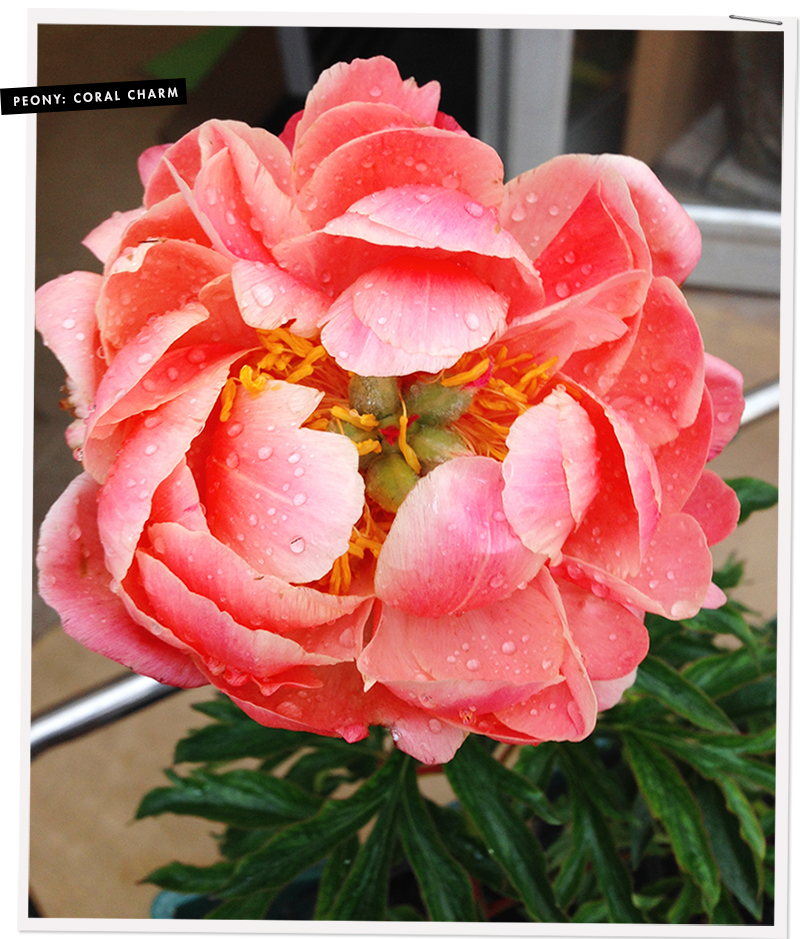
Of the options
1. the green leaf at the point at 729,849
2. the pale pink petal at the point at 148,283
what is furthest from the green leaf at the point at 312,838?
the pale pink petal at the point at 148,283

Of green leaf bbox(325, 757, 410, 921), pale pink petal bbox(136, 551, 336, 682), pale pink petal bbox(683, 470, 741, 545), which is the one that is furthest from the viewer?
green leaf bbox(325, 757, 410, 921)

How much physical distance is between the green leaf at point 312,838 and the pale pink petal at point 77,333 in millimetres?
317

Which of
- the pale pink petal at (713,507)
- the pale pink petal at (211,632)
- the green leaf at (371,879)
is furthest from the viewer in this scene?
the green leaf at (371,879)

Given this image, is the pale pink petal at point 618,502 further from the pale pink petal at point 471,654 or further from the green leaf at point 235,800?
the green leaf at point 235,800

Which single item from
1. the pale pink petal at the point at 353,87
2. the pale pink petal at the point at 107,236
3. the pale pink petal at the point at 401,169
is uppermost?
the pale pink petal at the point at 353,87

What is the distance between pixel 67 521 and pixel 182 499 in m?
0.07

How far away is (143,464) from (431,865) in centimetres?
34

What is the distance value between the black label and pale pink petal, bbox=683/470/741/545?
379mm

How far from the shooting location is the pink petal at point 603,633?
390 millimetres

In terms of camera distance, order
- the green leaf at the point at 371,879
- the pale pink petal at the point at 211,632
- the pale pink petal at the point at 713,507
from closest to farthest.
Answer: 1. the pale pink petal at the point at 211,632
2. the pale pink petal at the point at 713,507
3. the green leaf at the point at 371,879

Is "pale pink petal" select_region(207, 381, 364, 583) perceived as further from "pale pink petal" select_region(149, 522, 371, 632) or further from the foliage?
the foliage

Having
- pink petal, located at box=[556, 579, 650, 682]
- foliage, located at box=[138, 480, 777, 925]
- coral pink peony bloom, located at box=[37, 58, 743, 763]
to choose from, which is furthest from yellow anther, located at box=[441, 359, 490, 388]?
foliage, located at box=[138, 480, 777, 925]

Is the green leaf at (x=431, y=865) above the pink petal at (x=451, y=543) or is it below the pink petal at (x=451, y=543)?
below

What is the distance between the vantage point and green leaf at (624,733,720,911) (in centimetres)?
53
